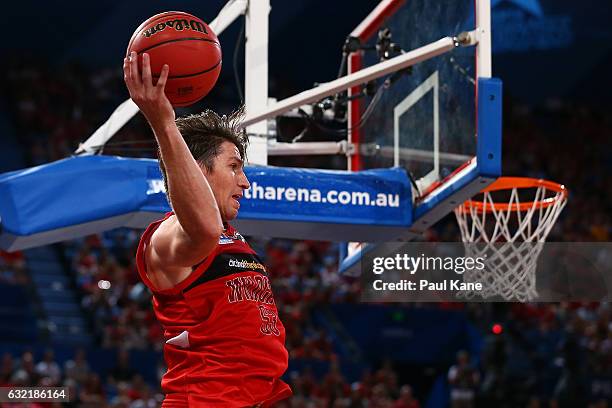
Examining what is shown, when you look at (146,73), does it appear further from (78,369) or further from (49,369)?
(78,369)

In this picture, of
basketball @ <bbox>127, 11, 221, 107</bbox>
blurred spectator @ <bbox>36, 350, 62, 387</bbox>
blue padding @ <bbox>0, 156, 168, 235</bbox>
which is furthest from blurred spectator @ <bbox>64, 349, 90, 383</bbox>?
basketball @ <bbox>127, 11, 221, 107</bbox>

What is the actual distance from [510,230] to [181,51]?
3722 millimetres

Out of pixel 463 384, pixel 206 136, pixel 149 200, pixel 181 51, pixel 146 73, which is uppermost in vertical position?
pixel 181 51

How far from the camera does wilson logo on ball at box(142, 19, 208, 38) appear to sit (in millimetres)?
3213

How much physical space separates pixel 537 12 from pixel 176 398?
1789cm

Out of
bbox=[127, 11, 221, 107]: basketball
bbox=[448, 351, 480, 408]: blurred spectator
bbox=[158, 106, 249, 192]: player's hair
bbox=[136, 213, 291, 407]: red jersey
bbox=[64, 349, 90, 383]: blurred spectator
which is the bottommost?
bbox=[448, 351, 480, 408]: blurred spectator

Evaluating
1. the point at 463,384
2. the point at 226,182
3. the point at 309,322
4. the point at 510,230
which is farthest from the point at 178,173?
the point at 309,322

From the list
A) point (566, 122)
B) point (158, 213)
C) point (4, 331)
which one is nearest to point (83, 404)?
point (4, 331)

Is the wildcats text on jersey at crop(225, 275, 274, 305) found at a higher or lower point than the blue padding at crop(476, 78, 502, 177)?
lower

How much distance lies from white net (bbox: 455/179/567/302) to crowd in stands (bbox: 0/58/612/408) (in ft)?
16.3

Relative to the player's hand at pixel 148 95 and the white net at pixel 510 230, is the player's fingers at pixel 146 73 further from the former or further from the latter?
the white net at pixel 510 230

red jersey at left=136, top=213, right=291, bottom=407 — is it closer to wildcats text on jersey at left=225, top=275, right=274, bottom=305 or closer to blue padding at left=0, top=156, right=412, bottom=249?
wildcats text on jersey at left=225, top=275, right=274, bottom=305

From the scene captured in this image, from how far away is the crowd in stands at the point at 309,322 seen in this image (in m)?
11.8

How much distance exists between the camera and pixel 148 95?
2.50 metres
